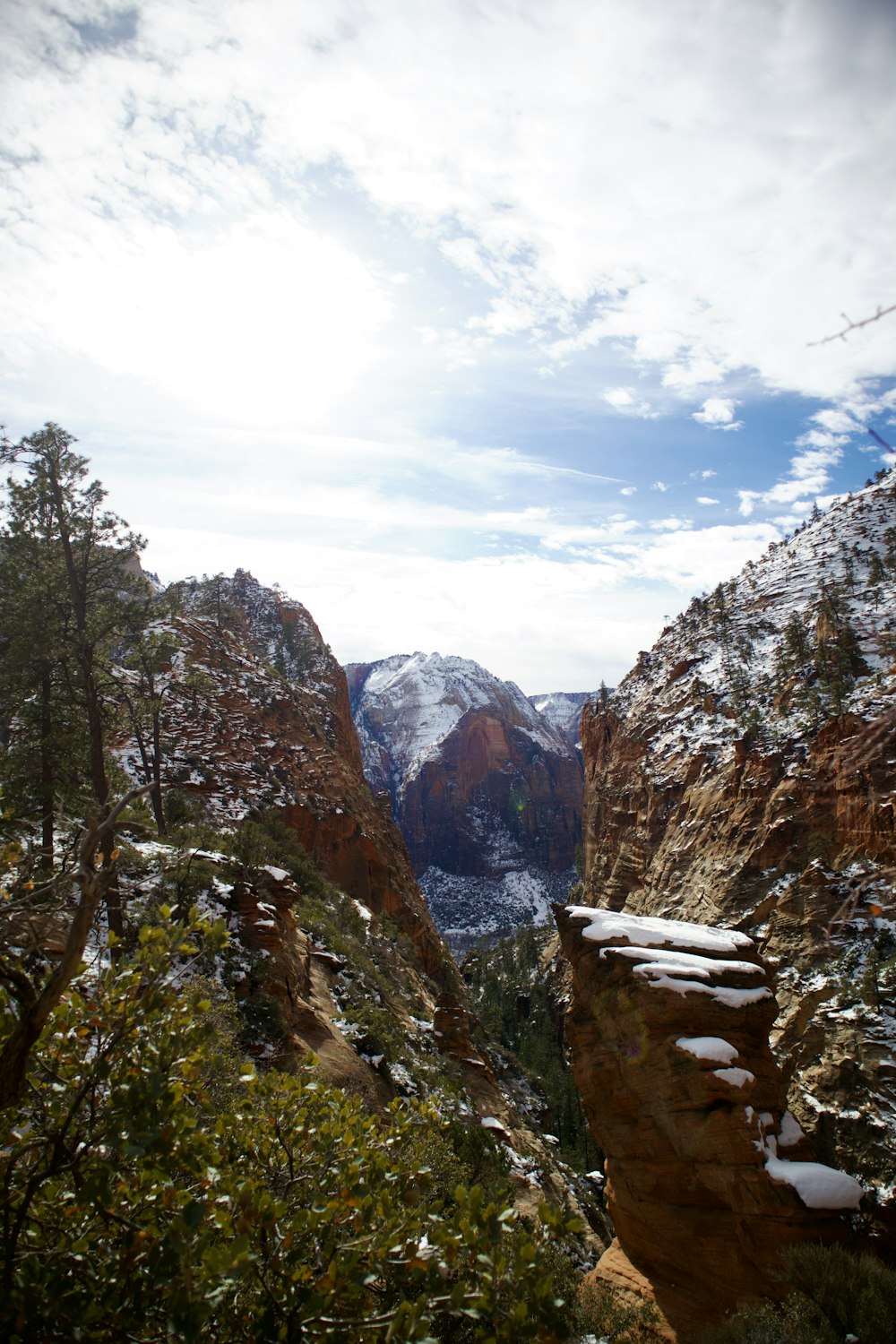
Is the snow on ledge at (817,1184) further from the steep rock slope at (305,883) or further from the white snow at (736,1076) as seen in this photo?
the steep rock slope at (305,883)

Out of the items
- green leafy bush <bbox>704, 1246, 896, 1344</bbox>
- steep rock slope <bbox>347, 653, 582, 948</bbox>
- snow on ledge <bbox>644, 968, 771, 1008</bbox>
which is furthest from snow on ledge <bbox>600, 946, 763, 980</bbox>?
steep rock slope <bbox>347, 653, 582, 948</bbox>

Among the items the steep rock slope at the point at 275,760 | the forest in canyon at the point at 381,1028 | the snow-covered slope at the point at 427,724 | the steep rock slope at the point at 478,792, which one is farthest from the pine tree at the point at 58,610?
the snow-covered slope at the point at 427,724

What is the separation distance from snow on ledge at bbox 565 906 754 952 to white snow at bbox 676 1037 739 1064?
84.5 inches

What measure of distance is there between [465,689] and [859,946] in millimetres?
169088

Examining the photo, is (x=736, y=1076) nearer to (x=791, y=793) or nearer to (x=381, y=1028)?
(x=381, y=1028)

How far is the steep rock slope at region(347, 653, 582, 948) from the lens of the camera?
13438cm

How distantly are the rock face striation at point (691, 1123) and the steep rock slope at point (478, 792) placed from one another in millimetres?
105564

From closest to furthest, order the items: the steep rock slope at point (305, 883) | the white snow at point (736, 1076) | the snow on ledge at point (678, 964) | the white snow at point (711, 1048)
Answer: the white snow at point (736, 1076)
the white snow at point (711, 1048)
the snow on ledge at point (678, 964)
the steep rock slope at point (305, 883)

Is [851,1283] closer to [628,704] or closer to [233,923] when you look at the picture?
[233,923]

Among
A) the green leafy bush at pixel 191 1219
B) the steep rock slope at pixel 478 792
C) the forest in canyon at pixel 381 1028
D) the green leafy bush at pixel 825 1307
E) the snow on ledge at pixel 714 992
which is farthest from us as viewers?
the steep rock slope at pixel 478 792

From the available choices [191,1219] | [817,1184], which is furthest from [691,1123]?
[191,1219]

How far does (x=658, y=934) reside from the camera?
14.7m

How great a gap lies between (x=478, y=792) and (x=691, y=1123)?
499 ft

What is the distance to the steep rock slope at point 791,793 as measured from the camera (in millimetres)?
20109
